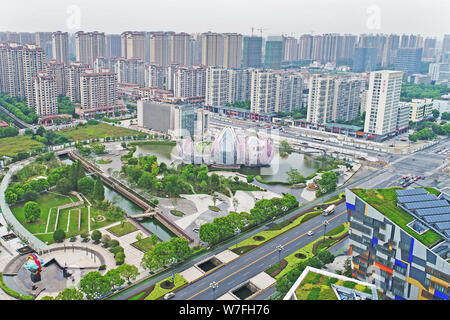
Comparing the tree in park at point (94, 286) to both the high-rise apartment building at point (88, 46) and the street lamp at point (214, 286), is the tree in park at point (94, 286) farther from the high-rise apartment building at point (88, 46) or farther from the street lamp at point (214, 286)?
the high-rise apartment building at point (88, 46)

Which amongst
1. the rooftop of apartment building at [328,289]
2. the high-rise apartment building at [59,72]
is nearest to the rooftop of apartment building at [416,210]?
the rooftop of apartment building at [328,289]

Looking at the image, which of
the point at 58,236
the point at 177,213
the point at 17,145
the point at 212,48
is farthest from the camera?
the point at 212,48

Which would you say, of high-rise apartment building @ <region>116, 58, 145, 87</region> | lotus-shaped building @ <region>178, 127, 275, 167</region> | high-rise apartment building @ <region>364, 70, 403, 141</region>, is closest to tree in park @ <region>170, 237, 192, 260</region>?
lotus-shaped building @ <region>178, 127, 275, 167</region>

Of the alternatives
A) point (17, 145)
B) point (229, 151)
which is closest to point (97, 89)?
point (17, 145)

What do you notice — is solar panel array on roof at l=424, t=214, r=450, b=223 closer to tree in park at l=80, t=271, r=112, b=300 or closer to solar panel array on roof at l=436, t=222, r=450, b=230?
solar panel array on roof at l=436, t=222, r=450, b=230

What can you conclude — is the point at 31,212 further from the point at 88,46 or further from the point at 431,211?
the point at 88,46

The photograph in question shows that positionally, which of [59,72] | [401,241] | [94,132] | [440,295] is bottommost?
[94,132]

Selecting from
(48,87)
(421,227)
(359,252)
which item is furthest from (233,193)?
(48,87)
